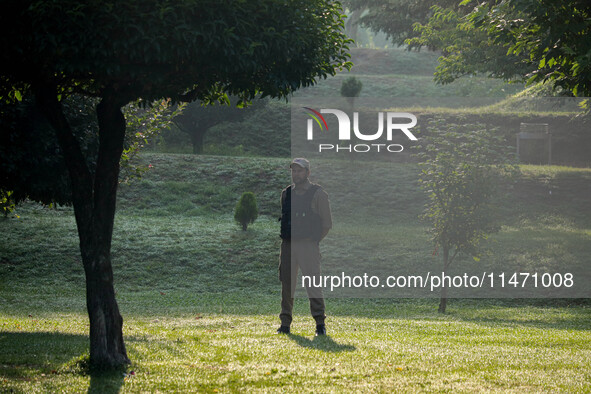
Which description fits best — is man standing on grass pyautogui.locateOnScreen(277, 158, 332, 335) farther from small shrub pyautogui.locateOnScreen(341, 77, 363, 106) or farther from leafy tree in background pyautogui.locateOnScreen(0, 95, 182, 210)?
small shrub pyautogui.locateOnScreen(341, 77, 363, 106)

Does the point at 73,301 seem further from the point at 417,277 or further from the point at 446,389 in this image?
the point at 446,389

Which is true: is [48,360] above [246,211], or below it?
below

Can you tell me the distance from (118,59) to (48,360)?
139 inches

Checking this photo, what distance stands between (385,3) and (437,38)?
10.3m

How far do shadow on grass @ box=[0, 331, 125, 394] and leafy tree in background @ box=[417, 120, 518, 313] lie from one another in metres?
9.60

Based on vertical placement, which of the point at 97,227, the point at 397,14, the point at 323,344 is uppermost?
the point at 397,14

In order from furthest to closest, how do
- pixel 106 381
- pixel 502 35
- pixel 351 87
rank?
pixel 351 87 → pixel 502 35 → pixel 106 381

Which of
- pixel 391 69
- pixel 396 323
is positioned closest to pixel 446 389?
pixel 396 323

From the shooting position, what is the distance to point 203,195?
→ 2862 cm

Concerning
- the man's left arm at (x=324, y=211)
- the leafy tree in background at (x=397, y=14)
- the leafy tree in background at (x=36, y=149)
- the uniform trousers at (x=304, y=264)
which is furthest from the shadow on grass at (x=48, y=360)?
the leafy tree in background at (x=397, y=14)

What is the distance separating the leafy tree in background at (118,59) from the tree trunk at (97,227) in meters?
0.01

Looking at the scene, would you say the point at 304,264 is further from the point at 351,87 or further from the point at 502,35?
the point at 351,87

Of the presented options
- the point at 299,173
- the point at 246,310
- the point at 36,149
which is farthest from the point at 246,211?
the point at 299,173

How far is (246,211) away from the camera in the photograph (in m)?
24.4
